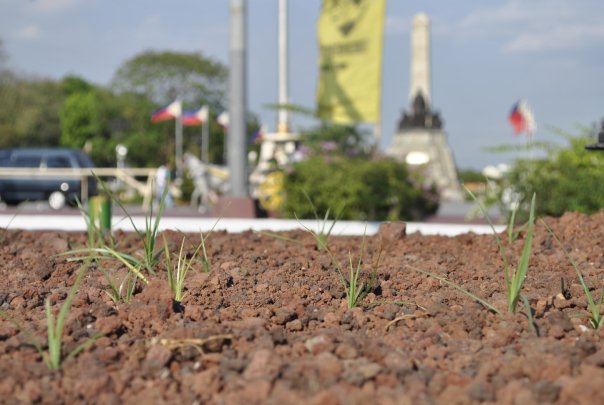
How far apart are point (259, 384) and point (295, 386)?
4.9 inches

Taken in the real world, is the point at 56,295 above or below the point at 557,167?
below

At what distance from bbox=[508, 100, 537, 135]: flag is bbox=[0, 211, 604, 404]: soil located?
81.8 feet

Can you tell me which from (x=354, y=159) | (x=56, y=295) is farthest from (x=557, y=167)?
(x=56, y=295)

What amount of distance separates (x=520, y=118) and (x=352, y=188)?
60.4ft

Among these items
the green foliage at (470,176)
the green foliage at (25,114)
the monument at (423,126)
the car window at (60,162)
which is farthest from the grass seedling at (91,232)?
the green foliage at (25,114)

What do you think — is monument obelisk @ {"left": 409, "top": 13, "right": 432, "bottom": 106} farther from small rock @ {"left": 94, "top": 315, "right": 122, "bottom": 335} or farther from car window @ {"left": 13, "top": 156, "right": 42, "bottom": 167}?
small rock @ {"left": 94, "top": 315, "right": 122, "bottom": 335}

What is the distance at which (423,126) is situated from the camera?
4100 cm

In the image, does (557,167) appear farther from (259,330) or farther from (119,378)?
(119,378)

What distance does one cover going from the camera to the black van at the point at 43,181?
2161 cm

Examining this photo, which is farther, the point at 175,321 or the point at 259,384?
the point at 175,321

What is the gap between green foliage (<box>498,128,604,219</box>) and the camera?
32.7ft

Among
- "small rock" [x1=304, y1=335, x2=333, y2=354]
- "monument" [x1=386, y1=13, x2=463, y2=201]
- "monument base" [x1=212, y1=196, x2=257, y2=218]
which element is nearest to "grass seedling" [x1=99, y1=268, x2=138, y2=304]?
"small rock" [x1=304, y1=335, x2=333, y2=354]

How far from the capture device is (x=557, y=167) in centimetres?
1069

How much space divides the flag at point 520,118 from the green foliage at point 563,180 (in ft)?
61.1
